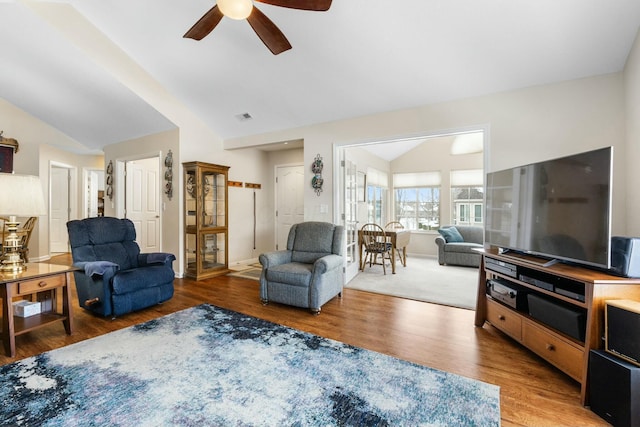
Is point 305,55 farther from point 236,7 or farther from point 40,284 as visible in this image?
Result: point 40,284

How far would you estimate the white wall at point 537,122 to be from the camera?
8.52 feet

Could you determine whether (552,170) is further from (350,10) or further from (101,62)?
(101,62)

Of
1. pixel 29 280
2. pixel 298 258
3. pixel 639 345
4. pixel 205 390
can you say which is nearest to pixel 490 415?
pixel 639 345

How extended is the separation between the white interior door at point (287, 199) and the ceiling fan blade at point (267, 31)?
3747 millimetres

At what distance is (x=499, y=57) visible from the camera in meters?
2.70

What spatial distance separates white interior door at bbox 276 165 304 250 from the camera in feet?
20.3

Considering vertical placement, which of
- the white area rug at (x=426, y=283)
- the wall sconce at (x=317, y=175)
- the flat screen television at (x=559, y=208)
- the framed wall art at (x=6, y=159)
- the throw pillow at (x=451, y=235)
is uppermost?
the framed wall art at (x=6, y=159)

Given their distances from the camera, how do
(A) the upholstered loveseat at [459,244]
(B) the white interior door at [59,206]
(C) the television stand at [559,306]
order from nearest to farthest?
(C) the television stand at [559,306] < (A) the upholstered loveseat at [459,244] < (B) the white interior door at [59,206]

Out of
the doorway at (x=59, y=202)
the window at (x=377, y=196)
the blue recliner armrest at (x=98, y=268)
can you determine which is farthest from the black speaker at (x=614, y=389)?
the doorway at (x=59, y=202)

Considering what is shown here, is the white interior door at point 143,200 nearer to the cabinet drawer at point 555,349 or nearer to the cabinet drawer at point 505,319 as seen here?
the cabinet drawer at point 505,319

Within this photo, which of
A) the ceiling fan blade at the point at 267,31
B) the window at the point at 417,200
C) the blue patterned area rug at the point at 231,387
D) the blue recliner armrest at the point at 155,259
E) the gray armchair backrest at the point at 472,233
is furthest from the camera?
the window at the point at 417,200

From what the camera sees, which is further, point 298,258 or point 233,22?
point 298,258

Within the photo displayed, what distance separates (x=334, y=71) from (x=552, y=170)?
7.65 feet

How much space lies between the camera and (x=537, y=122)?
2918 mm
